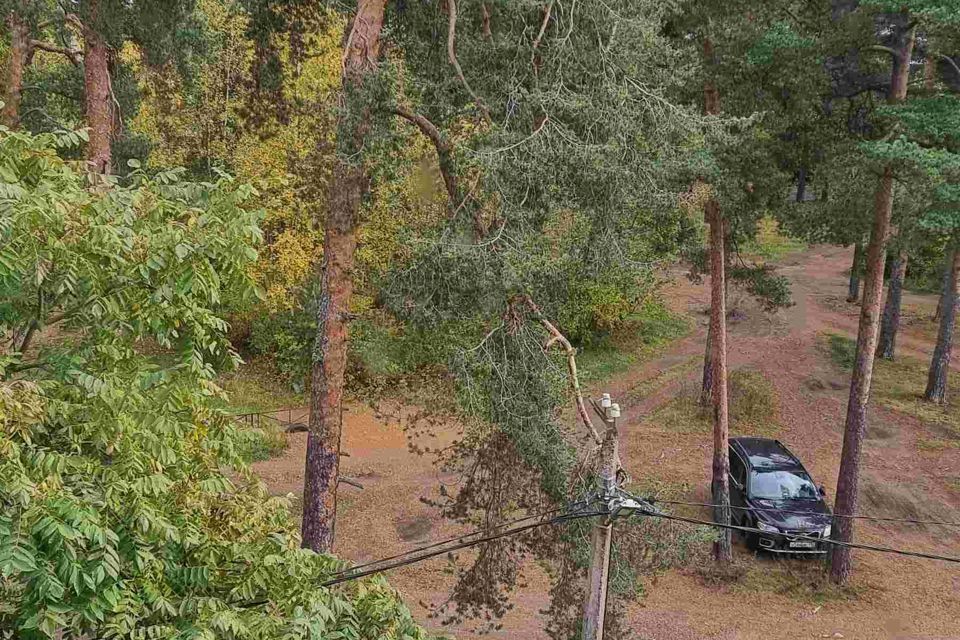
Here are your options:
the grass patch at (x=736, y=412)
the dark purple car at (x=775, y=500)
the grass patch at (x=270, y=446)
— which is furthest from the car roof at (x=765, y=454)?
the grass patch at (x=270, y=446)

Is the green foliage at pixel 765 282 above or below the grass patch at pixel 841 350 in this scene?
above

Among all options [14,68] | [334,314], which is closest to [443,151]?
[334,314]

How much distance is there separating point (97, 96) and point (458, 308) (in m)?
8.23

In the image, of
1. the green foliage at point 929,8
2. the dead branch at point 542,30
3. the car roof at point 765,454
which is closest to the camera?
the dead branch at point 542,30

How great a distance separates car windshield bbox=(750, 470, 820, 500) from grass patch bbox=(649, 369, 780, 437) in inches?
194

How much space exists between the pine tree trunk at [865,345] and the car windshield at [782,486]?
859mm

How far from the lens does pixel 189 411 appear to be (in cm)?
527

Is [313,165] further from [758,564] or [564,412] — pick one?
[758,564]

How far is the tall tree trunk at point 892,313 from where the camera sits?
76.1 feet

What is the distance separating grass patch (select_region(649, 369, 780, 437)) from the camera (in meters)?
20.5

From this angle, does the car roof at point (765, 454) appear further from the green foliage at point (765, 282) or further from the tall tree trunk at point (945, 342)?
the tall tree trunk at point (945, 342)

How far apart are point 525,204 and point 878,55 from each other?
7985 mm

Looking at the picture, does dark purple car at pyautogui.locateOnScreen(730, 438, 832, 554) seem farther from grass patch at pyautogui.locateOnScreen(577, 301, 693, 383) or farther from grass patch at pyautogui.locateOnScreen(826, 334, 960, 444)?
grass patch at pyautogui.locateOnScreen(577, 301, 693, 383)

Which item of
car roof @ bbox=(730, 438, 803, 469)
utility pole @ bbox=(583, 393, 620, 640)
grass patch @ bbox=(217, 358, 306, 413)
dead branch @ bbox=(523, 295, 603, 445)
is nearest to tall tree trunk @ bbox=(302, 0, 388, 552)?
dead branch @ bbox=(523, 295, 603, 445)
